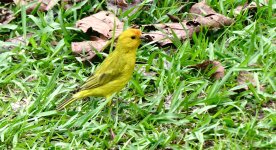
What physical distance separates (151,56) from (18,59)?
1.27 meters

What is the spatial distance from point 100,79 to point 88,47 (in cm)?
94

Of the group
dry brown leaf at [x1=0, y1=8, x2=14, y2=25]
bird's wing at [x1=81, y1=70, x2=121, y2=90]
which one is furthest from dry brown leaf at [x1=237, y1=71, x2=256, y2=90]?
dry brown leaf at [x1=0, y1=8, x2=14, y2=25]

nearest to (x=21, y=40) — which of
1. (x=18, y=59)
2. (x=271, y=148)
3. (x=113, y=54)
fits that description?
(x=18, y=59)

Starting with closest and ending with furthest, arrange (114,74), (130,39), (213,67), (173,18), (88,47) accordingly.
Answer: (114,74) → (130,39) → (213,67) → (88,47) → (173,18)

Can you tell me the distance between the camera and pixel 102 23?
723 centimetres

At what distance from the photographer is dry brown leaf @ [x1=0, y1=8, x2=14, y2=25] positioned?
24.2ft

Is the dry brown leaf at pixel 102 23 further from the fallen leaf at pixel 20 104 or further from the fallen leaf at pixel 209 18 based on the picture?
the fallen leaf at pixel 20 104

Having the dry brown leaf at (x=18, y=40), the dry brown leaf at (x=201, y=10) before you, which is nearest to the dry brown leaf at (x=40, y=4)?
the dry brown leaf at (x=18, y=40)

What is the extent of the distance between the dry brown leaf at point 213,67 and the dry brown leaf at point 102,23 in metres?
1.07

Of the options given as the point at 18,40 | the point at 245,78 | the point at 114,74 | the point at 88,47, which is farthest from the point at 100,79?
the point at 18,40

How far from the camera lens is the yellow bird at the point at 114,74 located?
5973 mm

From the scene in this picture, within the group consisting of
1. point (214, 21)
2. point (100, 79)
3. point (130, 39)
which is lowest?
point (100, 79)

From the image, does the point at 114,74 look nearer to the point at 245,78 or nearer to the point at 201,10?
the point at 245,78

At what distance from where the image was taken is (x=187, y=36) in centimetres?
696
